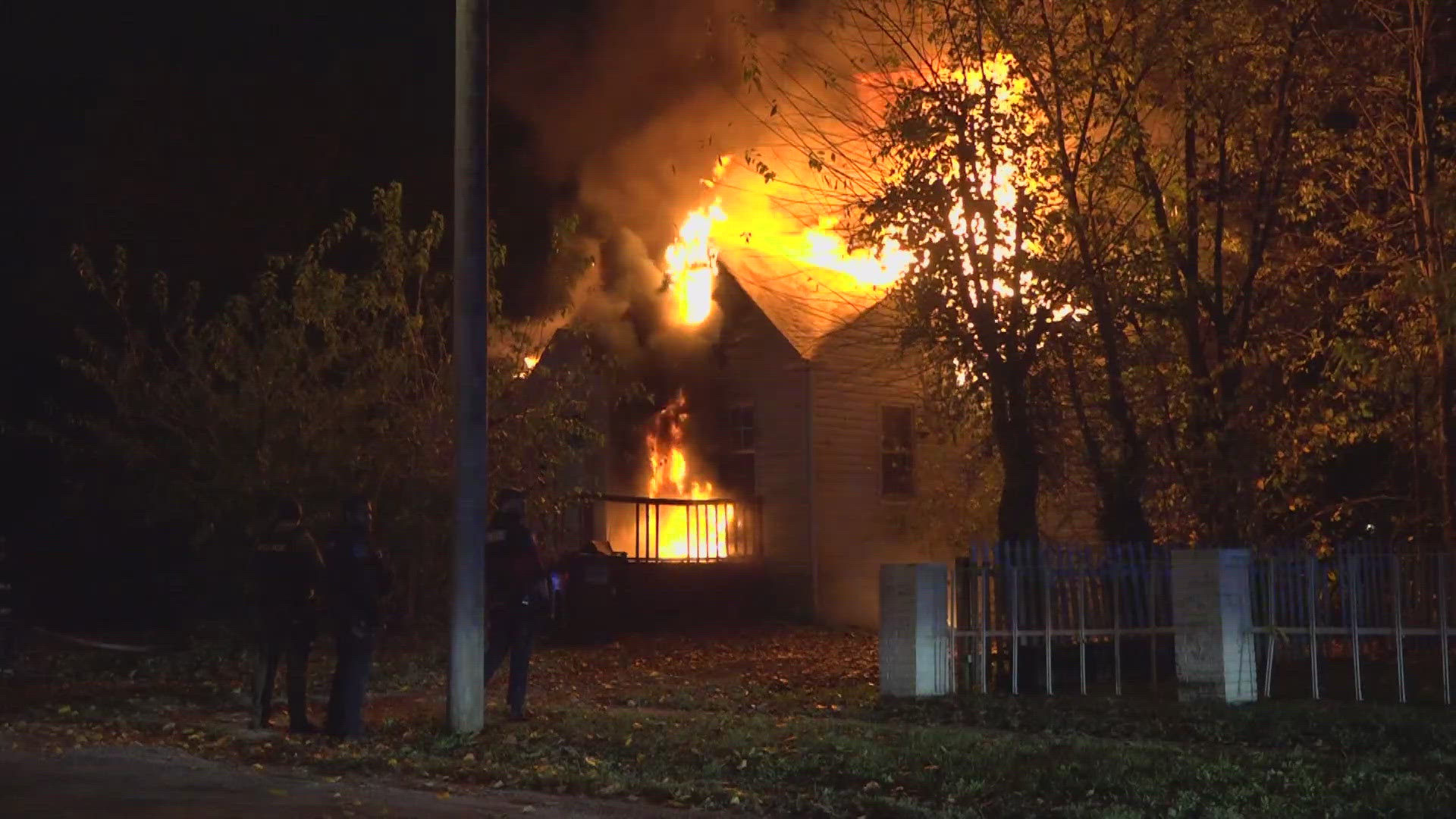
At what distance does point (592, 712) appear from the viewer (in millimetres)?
12539

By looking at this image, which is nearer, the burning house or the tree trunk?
the tree trunk

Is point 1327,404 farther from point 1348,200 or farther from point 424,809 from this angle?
point 424,809

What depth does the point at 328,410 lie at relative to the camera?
57.9 ft

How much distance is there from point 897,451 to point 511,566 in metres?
14.2

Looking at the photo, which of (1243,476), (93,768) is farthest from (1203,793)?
(1243,476)

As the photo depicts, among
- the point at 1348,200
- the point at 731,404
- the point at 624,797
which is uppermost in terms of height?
the point at 1348,200

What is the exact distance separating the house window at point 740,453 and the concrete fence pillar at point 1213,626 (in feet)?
39.0

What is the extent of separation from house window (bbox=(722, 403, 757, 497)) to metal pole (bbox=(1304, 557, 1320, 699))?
1142 cm

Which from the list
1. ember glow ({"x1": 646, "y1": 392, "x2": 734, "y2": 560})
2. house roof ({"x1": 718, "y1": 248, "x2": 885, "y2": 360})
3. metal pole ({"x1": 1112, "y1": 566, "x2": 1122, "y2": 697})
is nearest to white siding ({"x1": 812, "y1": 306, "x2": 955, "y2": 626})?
house roof ({"x1": 718, "y1": 248, "x2": 885, "y2": 360})

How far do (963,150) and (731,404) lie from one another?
10293 mm

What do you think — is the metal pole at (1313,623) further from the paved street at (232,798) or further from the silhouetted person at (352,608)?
the silhouetted person at (352,608)

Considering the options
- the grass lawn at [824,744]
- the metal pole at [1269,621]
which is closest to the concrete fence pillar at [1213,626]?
the metal pole at [1269,621]

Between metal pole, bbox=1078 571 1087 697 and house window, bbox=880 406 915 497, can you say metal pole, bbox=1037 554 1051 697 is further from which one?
house window, bbox=880 406 915 497

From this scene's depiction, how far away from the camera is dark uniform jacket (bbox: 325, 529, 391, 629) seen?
11.3 metres
